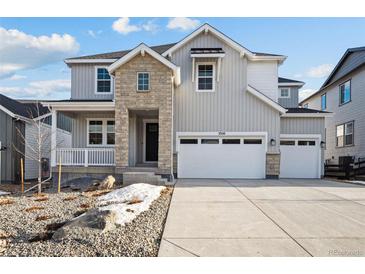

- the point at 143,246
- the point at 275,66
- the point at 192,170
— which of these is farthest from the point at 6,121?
the point at 275,66

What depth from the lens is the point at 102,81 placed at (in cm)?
1551

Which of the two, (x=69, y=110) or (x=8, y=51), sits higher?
(x=8, y=51)

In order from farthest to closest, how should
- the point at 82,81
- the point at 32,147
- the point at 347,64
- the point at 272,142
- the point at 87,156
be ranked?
1. the point at 347,64
2. the point at 32,147
3. the point at 82,81
4. the point at 272,142
5. the point at 87,156

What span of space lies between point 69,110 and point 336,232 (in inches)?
470

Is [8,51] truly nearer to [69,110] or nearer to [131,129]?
[69,110]

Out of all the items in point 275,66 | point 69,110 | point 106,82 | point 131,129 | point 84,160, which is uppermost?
point 275,66

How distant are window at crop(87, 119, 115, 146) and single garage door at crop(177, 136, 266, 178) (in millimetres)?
3667

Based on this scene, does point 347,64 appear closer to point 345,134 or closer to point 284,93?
point 345,134

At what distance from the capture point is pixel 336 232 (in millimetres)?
5184

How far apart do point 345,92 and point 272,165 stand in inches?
393

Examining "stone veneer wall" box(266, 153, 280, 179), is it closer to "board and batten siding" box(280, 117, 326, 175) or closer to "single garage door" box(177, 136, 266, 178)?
"single garage door" box(177, 136, 266, 178)

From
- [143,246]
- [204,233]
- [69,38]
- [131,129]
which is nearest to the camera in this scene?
[143,246]

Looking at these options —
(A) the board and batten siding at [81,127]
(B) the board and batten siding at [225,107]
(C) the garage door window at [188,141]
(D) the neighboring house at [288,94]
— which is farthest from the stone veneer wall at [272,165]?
(A) the board and batten siding at [81,127]

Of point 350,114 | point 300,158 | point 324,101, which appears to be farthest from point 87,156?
point 324,101
